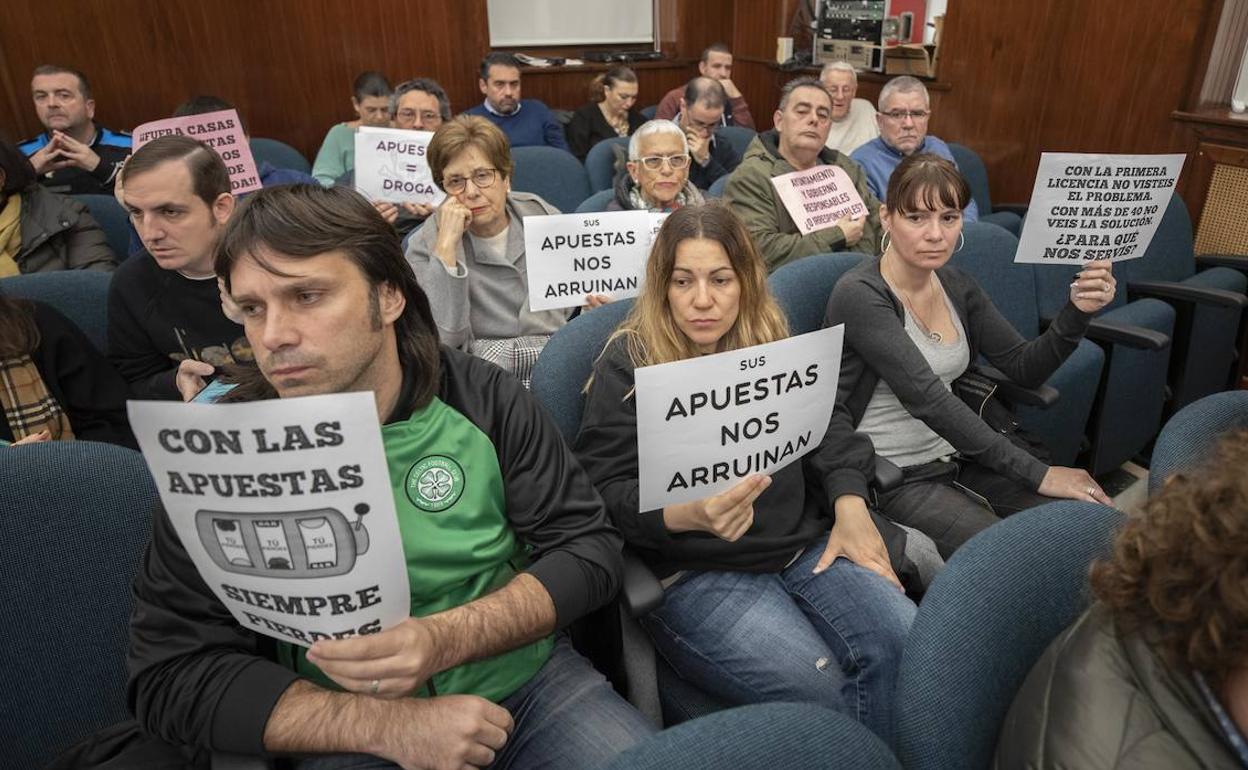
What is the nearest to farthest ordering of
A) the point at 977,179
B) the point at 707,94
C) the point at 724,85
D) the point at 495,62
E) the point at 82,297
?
1. the point at 82,297
2. the point at 977,179
3. the point at 707,94
4. the point at 495,62
5. the point at 724,85

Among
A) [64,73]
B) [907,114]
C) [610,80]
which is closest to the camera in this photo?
[907,114]

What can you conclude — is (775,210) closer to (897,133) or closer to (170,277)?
(897,133)

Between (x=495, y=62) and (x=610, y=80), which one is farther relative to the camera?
(x=610, y=80)

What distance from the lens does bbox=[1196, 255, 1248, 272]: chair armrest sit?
3.48 metres

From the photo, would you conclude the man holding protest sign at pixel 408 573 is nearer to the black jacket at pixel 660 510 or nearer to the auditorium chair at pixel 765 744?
the black jacket at pixel 660 510

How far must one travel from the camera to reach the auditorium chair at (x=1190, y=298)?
3041 millimetres

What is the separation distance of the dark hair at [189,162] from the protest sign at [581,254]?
0.91 m

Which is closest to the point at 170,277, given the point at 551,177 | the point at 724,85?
the point at 551,177

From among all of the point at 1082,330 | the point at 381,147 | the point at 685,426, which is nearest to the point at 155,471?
the point at 685,426

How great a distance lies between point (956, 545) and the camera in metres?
1.92

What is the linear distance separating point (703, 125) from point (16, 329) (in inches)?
146

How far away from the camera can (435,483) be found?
4.44 ft

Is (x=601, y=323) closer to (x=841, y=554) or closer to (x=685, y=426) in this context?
(x=685, y=426)

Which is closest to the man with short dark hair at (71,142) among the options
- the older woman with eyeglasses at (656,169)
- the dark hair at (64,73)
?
the dark hair at (64,73)
